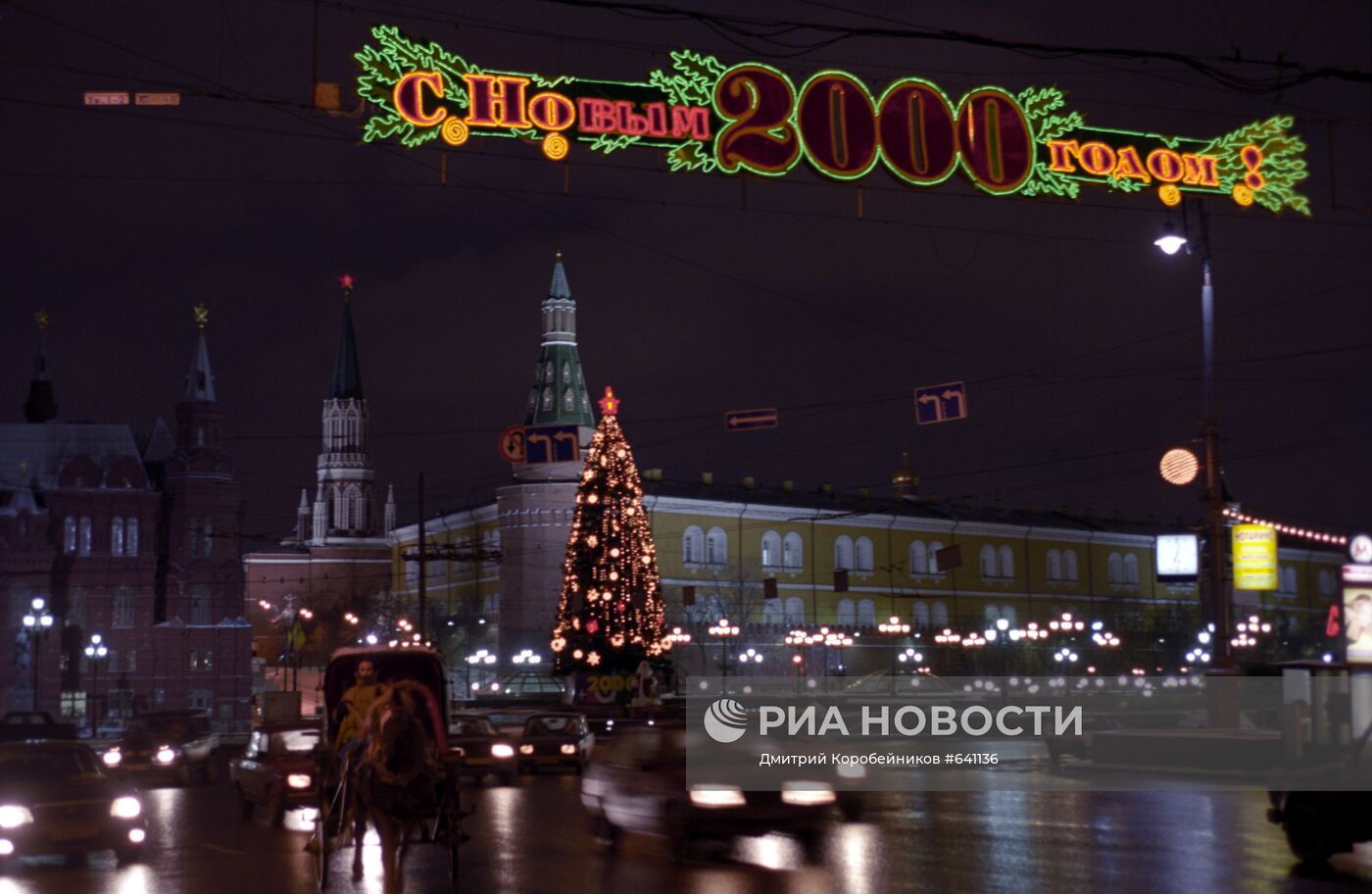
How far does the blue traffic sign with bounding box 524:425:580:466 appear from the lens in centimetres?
3894

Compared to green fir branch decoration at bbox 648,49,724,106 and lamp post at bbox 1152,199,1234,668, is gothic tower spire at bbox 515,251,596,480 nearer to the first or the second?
lamp post at bbox 1152,199,1234,668

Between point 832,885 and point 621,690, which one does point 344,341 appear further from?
point 832,885

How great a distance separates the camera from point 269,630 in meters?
145

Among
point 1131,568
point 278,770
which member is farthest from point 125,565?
point 278,770

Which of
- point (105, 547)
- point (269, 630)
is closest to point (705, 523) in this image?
point (105, 547)

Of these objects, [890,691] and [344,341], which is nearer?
[890,691]

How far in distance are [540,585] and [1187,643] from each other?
135ft

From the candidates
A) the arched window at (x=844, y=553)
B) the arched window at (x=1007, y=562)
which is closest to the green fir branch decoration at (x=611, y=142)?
the arched window at (x=844, y=553)

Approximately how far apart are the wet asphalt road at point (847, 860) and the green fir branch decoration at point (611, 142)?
945cm

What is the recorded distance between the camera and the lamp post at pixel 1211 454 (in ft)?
107

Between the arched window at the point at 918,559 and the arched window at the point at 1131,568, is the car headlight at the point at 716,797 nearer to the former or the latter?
the arched window at the point at 918,559

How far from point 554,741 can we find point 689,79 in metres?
17.6

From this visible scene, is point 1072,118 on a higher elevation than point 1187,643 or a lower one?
higher

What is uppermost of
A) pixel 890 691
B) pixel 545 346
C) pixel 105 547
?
pixel 545 346
